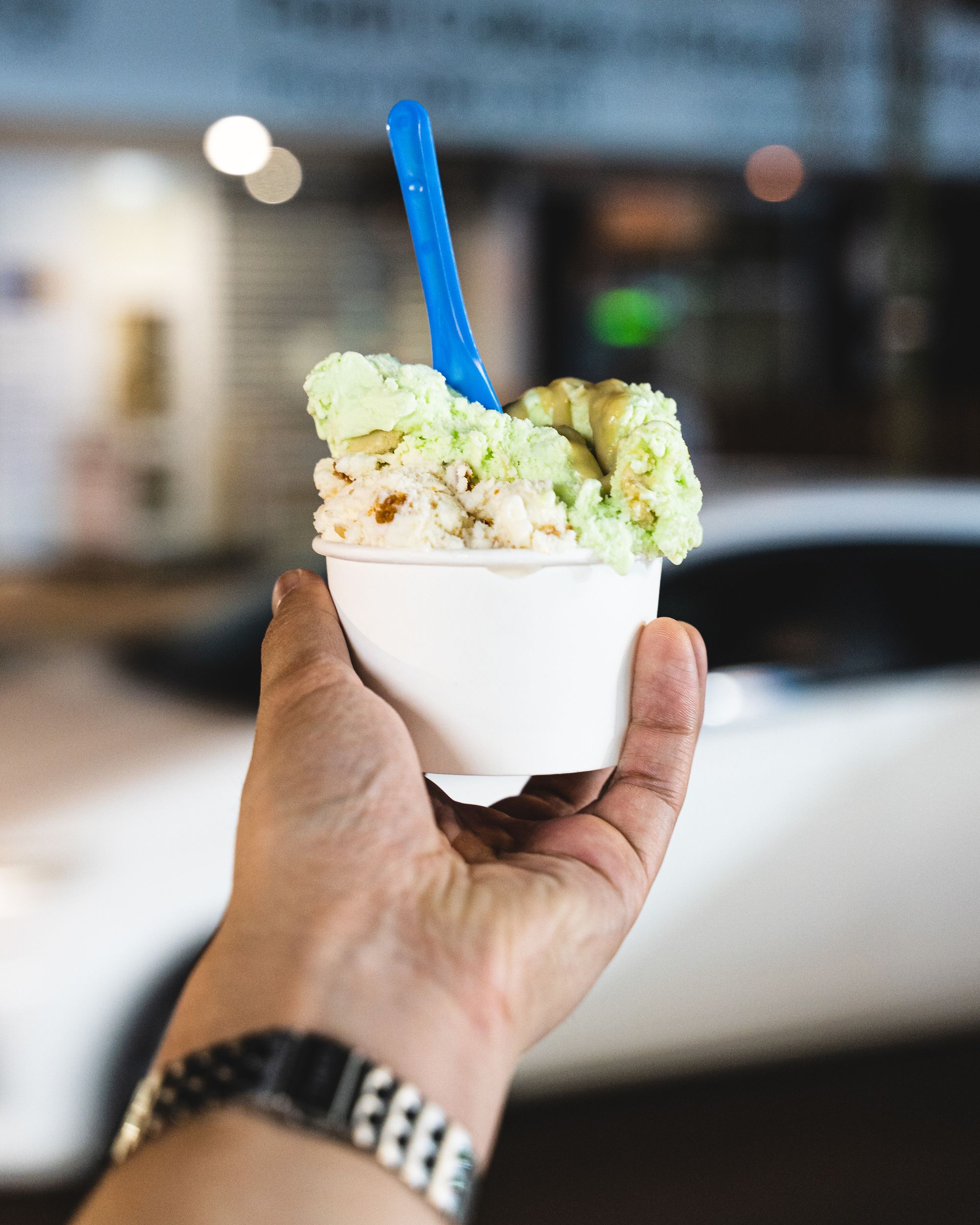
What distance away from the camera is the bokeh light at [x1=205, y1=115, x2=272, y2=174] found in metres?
6.76

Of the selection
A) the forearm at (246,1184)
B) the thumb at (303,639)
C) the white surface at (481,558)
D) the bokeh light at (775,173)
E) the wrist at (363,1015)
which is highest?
the bokeh light at (775,173)

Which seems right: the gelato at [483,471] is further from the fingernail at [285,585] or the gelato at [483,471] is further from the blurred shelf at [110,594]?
the blurred shelf at [110,594]

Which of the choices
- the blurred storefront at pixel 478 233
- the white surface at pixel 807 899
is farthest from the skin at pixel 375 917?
the blurred storefront at pixel 478 233

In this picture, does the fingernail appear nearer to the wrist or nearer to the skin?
the skin

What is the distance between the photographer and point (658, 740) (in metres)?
1.55

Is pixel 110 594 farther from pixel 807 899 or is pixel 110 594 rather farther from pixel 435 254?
pixel 435 254

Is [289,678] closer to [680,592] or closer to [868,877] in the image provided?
[680,592]

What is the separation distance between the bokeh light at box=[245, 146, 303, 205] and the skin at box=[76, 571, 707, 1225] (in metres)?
8.27

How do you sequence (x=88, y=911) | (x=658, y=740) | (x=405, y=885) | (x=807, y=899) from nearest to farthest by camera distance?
(x=405, y=885), (x=658, y=740), (x=88, y=911), (x=807, y=899)

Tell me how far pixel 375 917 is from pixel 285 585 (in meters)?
0.50

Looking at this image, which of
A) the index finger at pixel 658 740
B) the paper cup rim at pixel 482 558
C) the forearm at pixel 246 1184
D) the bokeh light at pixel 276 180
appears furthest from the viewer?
the bokeh light at pixel 276 180

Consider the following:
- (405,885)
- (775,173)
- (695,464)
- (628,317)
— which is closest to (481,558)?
(405,885)

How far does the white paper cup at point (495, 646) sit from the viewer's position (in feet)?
4.58

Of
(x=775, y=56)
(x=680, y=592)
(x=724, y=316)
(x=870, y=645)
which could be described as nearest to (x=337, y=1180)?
(x=680, y=592)
